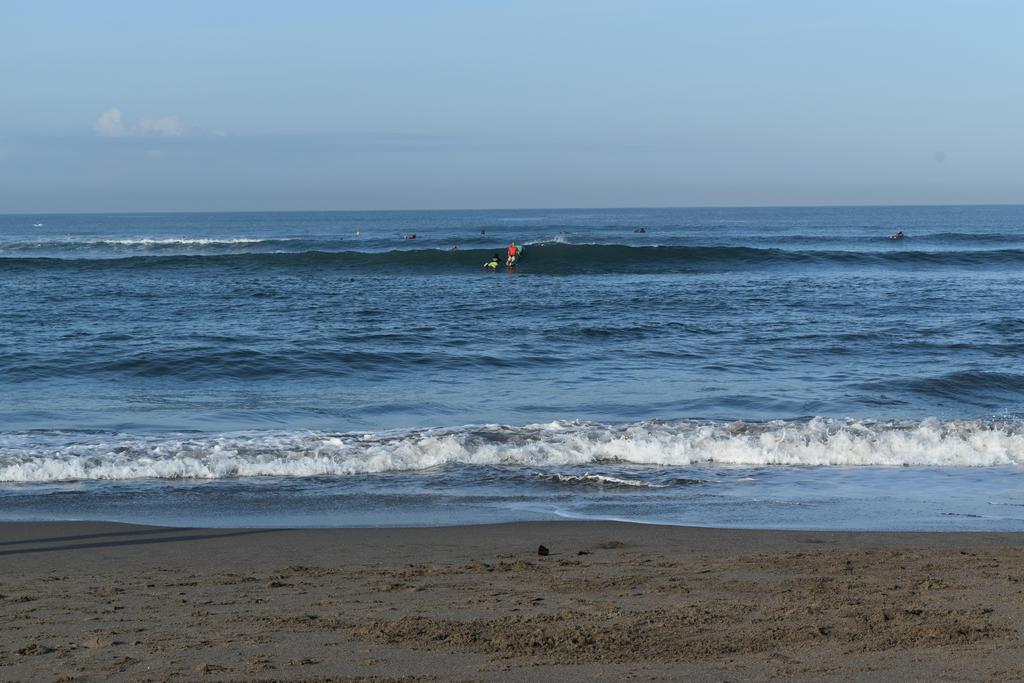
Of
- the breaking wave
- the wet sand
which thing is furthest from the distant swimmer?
the wet sand

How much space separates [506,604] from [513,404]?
809 centimetres

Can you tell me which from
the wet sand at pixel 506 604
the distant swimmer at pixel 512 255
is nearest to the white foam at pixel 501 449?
the wet sand at pixel 506 604

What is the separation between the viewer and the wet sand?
15.2ft

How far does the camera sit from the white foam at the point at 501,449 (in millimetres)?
9883

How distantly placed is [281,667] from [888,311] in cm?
2260

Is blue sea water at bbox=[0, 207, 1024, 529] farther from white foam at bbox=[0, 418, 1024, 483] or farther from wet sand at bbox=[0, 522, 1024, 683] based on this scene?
wet sand at bbox=[0, 522, 1024, 683]

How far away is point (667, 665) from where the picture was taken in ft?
15.1

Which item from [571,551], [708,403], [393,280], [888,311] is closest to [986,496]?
[571,551]

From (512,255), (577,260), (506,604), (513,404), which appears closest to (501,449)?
(513,404)

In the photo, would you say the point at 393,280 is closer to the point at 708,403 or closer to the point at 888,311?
the point at 888,311

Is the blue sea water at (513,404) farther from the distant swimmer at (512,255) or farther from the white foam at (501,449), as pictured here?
the distant swimmer at (512,255)

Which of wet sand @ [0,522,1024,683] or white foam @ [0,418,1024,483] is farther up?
wet sand @ [0,522,1024,683]

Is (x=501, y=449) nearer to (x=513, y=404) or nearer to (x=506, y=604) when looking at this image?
(x=513, y=404)

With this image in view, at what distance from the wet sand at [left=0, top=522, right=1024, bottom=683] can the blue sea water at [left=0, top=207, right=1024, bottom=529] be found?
83 centimetres
